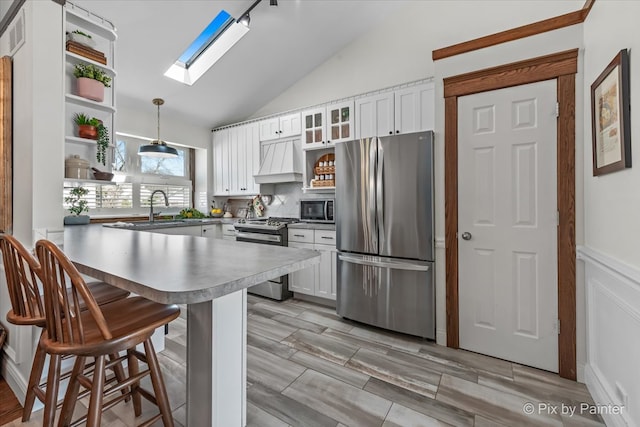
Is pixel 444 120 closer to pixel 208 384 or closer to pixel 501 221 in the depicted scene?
pixel 501 221

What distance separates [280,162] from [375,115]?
147cm

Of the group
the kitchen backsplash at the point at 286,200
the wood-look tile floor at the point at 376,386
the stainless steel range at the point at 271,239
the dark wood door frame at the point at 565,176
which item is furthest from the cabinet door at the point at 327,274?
the dark wood door frame at the point at 565,176

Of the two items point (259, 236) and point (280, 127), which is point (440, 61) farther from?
point (259, 236)

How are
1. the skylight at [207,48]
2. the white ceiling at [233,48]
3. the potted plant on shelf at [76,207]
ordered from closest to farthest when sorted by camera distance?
the white ceiling at [233,48], the potted plant on shelf at [76,207], the skylight at [207,48]

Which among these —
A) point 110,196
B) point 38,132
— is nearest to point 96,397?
point 38,132

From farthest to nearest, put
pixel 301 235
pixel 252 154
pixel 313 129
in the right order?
1. pixel 252 154
2. pixel 313 129
3. pixel 301 235

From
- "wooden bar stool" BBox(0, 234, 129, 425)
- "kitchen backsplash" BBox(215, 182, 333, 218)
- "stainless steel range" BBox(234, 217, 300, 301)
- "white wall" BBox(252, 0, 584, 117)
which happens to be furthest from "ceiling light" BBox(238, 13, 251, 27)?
"wooden bar stool" BBox(0, 234, 129, 425)

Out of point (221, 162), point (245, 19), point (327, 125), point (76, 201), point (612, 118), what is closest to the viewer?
point (612, 118)

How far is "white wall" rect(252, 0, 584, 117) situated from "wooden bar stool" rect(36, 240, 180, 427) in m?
3.51

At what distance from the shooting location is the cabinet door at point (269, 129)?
4086 mm

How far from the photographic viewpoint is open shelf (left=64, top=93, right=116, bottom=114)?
6.52 ft

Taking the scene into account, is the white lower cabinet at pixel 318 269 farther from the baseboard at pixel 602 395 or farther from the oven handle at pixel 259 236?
the baseboard at pixel 602 395

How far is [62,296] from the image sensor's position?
101 cm

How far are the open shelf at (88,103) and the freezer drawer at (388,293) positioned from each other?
235cm
